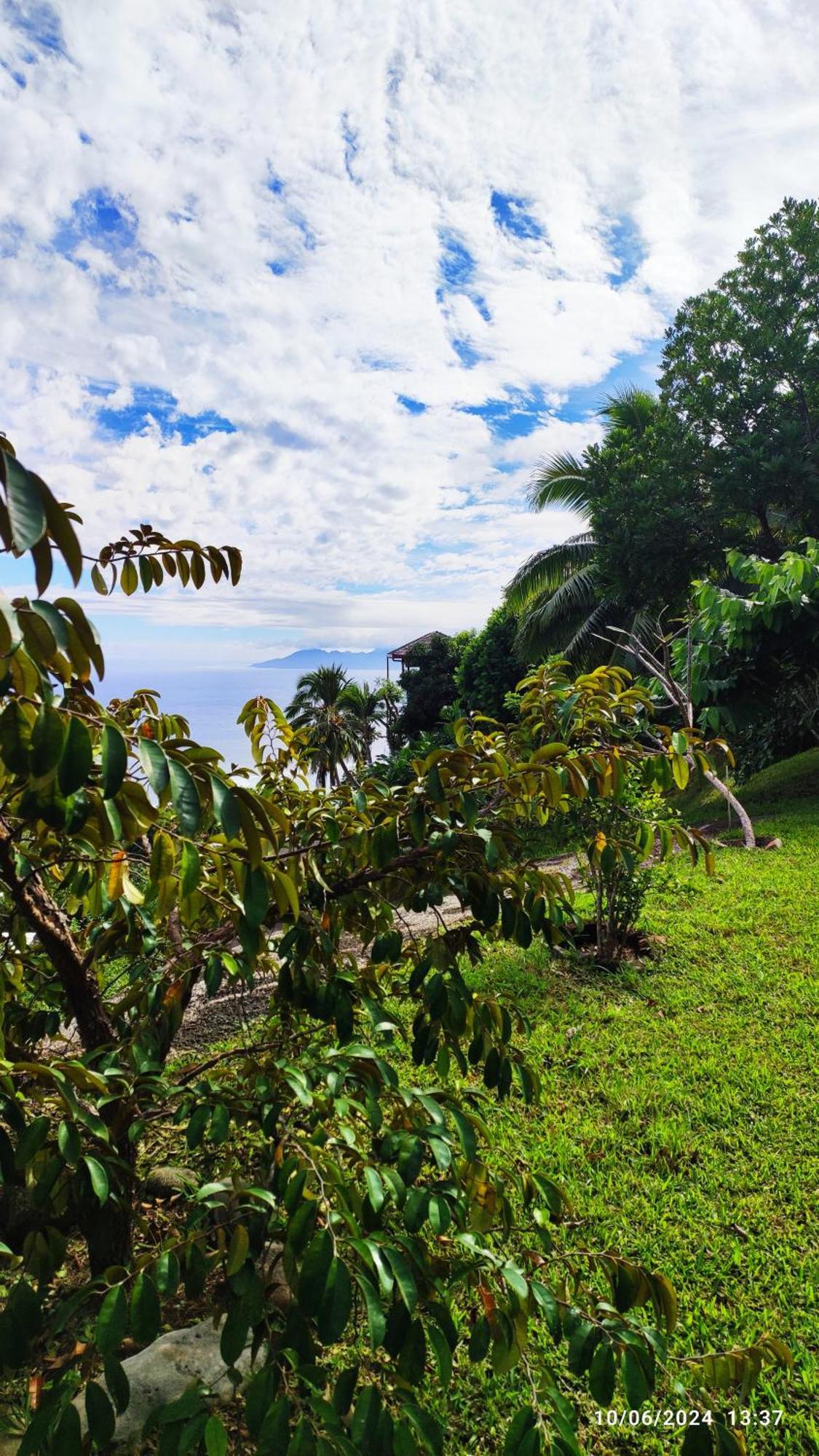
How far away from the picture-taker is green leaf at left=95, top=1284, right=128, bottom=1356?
108 centimetres

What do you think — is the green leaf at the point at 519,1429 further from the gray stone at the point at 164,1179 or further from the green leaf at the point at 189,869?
the gray stone at the point at 164,1179

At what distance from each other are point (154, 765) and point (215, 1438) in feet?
2.91

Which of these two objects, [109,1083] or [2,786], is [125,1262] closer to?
[109,1083]

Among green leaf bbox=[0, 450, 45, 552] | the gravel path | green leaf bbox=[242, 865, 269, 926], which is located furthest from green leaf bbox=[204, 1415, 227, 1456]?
the gravel path

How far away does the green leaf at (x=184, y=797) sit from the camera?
101 cm

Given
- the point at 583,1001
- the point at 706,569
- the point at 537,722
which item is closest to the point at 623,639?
the point at 706,569

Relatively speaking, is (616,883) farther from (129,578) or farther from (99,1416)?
(99,1416)

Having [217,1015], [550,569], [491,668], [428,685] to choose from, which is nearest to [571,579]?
[550,569]

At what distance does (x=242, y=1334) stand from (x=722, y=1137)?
3100 millimetres

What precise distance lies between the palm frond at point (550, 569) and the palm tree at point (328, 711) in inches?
398

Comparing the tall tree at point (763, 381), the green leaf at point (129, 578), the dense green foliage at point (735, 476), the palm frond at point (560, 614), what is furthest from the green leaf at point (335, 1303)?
the palm frond at point (560, 614)

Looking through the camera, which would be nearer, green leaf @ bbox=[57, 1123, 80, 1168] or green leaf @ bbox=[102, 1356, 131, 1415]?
green leaf @ bbox=[102, 1356, 131, 1415]

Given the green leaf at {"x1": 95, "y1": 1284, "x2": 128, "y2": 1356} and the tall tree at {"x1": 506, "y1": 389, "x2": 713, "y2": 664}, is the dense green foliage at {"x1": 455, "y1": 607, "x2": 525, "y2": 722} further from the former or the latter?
the green leaf at {"x1": 95, "y1": 1284, "x2": 128, "y2": 1356}

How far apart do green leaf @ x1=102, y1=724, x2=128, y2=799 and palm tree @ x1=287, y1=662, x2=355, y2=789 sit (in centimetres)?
2650
